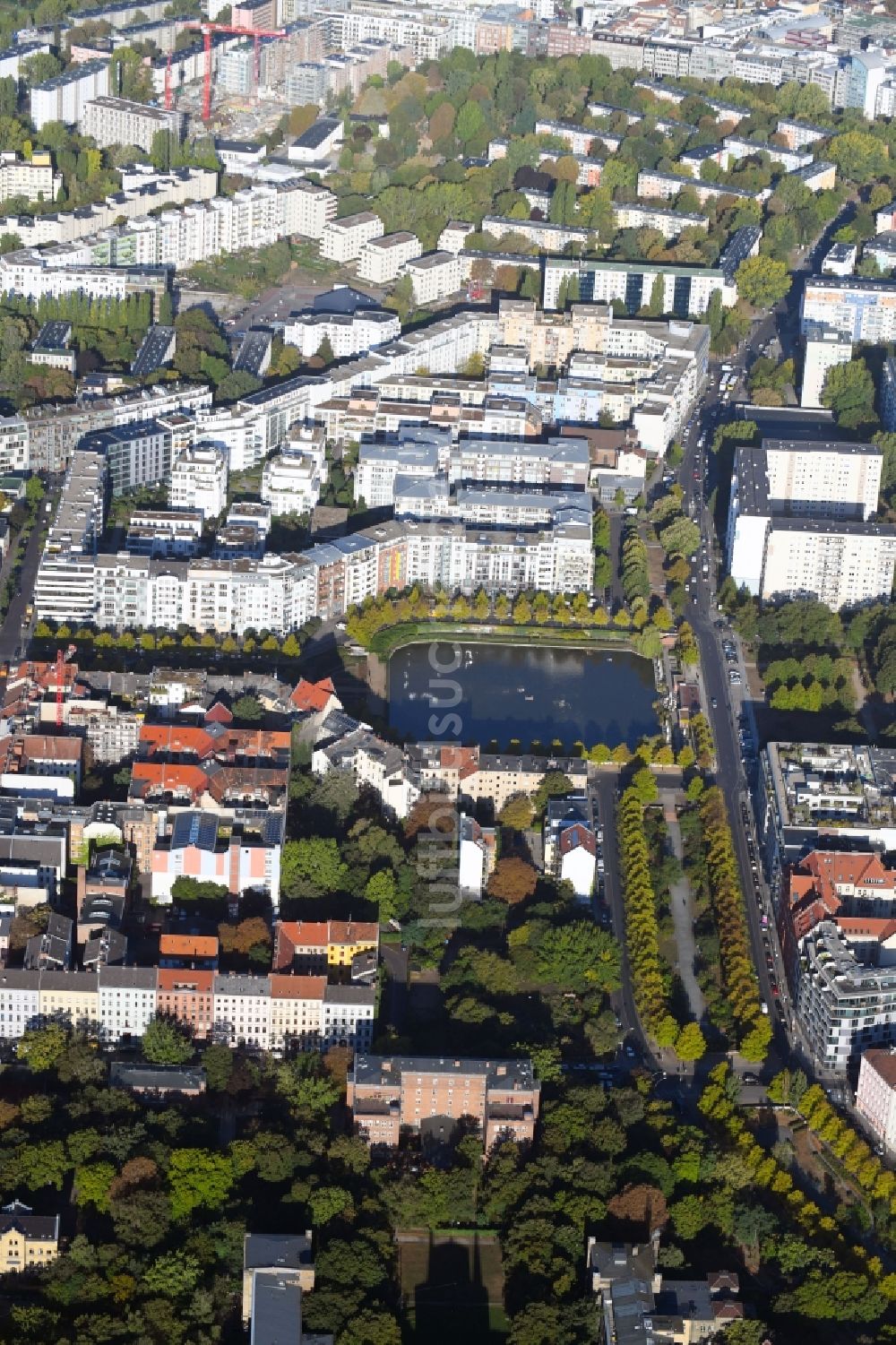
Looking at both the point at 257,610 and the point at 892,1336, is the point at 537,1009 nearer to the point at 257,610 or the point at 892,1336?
the point at 892,1336

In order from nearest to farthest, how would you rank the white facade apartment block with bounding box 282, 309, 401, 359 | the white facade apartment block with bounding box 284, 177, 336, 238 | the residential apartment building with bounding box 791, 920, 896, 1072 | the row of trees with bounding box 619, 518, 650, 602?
1. the residential apartment building with bounding box 791, 920, 896, 1072
2. the row of trees with bounding box 619, 518, 650, 602
3. the white facade apartment block with bounding box 282, 309, 401, 359
4. the white facade apartment block with bounding box 284, 177, 336, 238

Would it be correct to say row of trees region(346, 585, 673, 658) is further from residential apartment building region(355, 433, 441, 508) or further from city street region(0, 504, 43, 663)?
city street region(0, 504, 43, 663)

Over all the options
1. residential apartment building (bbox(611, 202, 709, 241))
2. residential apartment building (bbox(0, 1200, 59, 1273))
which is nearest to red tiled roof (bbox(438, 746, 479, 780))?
residential apartment building (bbox(0, 1200, 59, 1273))

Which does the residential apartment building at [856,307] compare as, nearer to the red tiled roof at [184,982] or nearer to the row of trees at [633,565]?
the row of trees at [633,565]

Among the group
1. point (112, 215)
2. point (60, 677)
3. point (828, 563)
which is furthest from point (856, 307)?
point (60, 677)

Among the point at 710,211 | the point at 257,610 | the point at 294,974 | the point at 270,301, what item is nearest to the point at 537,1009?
the point at 294,974

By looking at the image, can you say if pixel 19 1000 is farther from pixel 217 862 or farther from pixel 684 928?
pixel 684 928

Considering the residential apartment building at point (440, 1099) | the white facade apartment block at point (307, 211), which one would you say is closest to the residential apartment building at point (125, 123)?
the white facade apartment block at point (307, 211)
